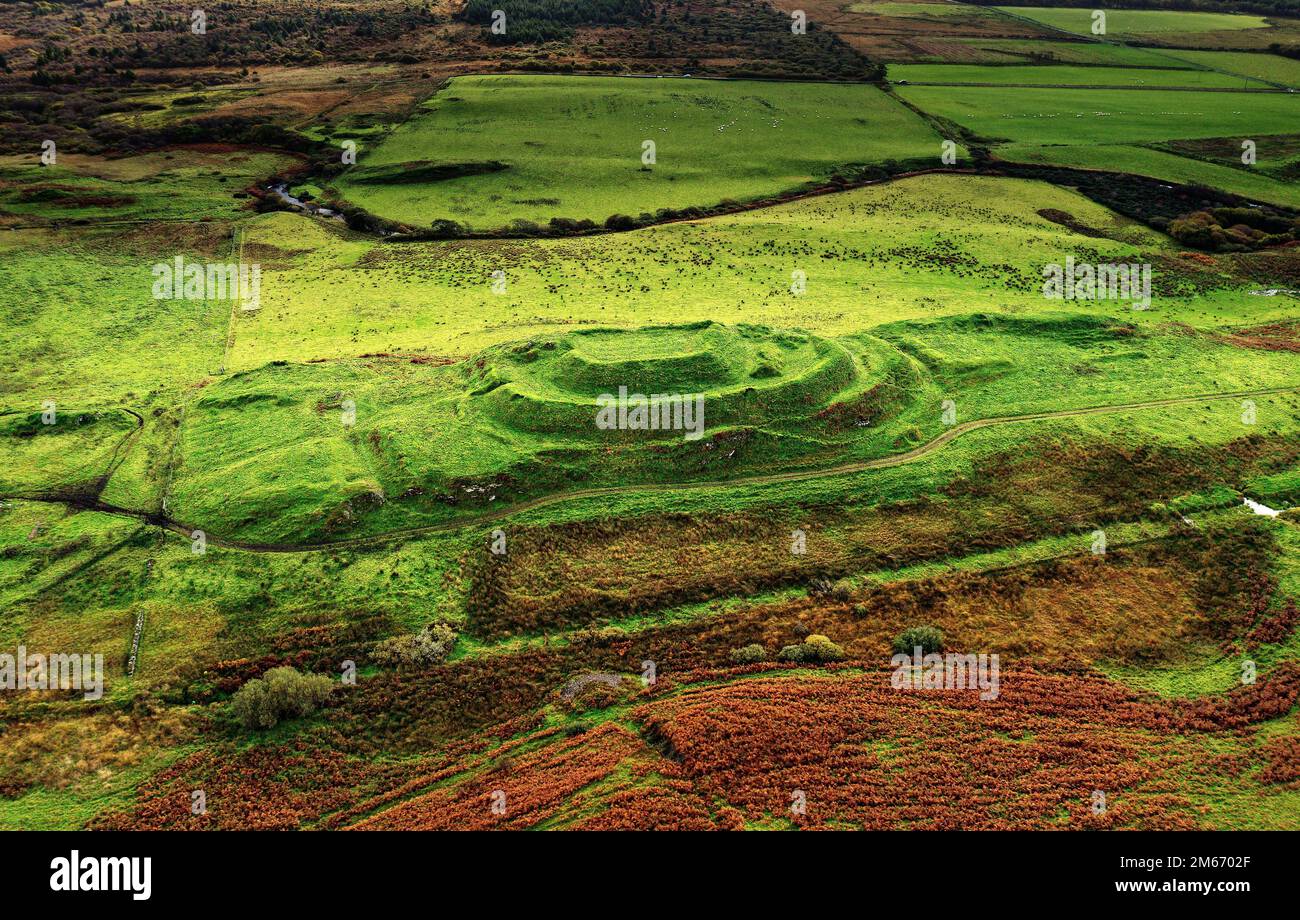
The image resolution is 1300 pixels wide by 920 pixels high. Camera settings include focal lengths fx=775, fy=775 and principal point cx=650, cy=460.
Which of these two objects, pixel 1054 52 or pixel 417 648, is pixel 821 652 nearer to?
pixel 417 648

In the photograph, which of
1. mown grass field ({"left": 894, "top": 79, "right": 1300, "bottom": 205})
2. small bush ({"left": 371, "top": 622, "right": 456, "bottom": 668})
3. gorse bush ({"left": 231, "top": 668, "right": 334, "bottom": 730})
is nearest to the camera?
gorse bush ({"left": 231, "top": 668, "right": 334, "bottom": 730})

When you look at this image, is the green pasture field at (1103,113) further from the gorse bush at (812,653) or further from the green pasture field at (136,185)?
the green pasture field at (136,185)

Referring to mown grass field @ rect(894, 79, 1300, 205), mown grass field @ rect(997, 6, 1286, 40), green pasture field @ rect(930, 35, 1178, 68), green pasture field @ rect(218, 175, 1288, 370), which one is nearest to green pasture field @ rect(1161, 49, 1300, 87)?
green pasture field @ rect(930, 35, 1178, 68)

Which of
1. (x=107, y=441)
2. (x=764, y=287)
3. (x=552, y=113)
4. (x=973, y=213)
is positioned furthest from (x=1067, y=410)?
(x=552, y=113)

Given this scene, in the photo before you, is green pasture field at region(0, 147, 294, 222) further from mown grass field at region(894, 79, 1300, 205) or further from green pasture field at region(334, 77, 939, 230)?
mown grass field at region(894, 79, 1300, 205)

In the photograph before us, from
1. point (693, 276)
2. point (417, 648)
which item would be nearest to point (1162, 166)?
point (693, 276)
